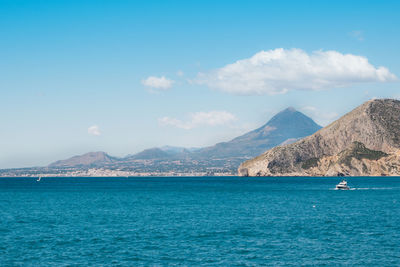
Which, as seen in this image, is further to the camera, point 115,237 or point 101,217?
point 101,217

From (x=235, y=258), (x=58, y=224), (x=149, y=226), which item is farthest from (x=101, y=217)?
(x=235, y=258)

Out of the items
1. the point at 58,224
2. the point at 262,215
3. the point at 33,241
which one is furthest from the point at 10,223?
the point at 262,215

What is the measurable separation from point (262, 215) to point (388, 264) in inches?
1925

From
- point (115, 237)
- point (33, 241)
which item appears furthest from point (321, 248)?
point (33, 241)

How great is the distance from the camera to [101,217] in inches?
4048

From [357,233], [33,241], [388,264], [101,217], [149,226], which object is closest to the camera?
[388,264]

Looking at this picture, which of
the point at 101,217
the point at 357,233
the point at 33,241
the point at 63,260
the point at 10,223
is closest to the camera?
the point at 63,260

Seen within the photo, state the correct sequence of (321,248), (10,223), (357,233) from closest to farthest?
(321,248) → (357,233) → (10,223)

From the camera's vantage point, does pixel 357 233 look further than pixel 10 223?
No

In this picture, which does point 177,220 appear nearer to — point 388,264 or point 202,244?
point 202,244

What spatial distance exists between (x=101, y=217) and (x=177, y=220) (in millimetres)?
16883

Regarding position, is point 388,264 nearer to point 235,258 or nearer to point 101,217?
point 235,258

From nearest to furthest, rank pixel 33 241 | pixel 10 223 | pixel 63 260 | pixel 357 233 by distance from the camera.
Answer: pixel 63 260 < pixel 33 241 < pixel 357 233 < pixel 10 223

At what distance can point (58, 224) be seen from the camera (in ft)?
300
